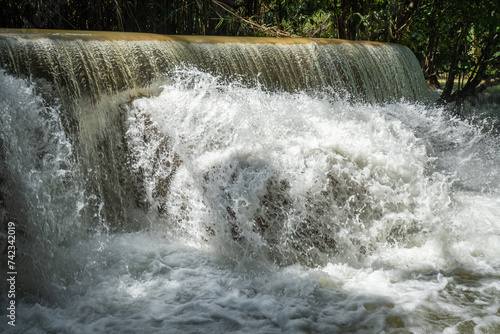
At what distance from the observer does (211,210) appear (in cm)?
364

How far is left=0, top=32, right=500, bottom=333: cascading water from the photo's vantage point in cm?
286

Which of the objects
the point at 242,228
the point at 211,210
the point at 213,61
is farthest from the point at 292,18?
the point at 242,228

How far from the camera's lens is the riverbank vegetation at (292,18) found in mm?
6523

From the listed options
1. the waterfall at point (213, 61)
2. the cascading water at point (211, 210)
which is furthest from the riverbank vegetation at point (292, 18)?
the cascading water at point (211, 210)

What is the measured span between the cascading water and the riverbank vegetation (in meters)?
2.50

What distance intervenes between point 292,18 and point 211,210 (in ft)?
25.1

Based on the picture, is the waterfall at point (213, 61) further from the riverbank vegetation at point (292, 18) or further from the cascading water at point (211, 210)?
the riverbank vegetation at point (292, 18)

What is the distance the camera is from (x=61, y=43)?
13.4 ft

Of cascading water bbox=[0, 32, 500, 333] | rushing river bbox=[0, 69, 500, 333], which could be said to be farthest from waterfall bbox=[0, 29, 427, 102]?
rushing river bbox=[0, 69, 500, 333]

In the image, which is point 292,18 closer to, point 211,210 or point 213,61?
point 213,61

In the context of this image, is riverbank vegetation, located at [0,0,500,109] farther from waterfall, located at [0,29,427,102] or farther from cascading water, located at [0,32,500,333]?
cascading water, located at [0,32,500,333]

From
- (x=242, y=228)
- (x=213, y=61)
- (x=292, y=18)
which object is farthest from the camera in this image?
(x=292, y=18)

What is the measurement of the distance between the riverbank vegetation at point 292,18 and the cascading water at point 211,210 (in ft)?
8.20

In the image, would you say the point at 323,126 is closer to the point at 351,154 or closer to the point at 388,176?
the point at 351,154
